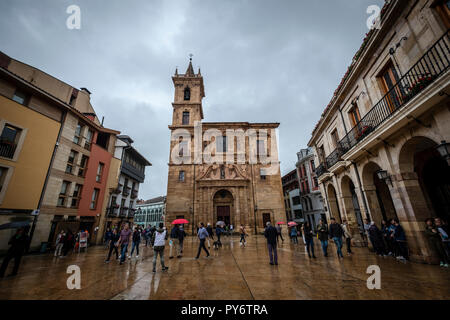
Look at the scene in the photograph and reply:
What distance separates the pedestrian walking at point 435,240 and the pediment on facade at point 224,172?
2150 cm

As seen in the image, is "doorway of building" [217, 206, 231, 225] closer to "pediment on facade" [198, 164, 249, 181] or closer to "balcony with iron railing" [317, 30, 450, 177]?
"pediment on facade" [198, 164, 249, 181]

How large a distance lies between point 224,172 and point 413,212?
2273 cm

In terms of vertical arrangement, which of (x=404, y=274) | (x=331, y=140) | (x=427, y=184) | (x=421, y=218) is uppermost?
(x=331, y=140)

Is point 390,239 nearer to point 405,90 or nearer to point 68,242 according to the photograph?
point 405,90

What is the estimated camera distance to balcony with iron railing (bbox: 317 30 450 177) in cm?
542

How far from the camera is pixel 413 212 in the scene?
708 cm

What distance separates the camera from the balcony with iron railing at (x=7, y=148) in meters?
11.5

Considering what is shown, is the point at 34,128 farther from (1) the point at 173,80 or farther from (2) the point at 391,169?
(1) the point at 173,80

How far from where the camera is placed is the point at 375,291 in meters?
4.03

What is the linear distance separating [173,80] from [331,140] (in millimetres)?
31444

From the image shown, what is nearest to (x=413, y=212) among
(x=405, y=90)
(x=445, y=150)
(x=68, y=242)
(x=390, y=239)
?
(x=390, y=239)

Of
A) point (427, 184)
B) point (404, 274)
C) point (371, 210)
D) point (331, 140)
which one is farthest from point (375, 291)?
point (331, 140)

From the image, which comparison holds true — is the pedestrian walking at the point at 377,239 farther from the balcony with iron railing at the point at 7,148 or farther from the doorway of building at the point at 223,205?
the balcony with iron railing at the point at 7,148

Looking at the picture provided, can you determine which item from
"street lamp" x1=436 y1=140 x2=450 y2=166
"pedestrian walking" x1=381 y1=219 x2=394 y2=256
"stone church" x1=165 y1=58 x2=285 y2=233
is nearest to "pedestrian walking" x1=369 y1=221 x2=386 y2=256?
"pedestrian walking" x1=381 y1=219 x2=394 y2=256
